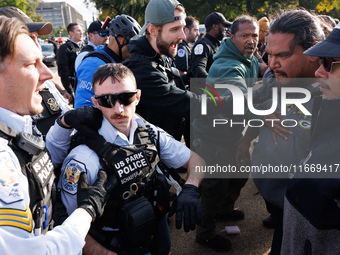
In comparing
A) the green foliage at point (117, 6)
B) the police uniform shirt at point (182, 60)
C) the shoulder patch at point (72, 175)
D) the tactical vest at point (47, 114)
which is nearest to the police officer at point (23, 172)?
the shoulder patch at point (72, 175)

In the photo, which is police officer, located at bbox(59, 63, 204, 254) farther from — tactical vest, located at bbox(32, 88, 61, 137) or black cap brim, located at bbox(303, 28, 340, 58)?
black cap brim, located at bbox(303, 28, 340, 58)

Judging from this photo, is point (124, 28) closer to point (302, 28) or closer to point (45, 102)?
point (45, 102)

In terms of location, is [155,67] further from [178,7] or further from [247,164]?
[247,164]

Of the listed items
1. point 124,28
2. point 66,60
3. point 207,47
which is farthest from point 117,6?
point 124,28

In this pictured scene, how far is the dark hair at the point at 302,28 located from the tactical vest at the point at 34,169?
1914 mm

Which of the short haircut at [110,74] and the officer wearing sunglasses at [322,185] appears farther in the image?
the short haircut at [110,74]

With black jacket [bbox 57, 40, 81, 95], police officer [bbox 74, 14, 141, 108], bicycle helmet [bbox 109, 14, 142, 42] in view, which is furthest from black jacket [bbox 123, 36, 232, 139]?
black jacket [bbox 57, 40, 81, 95]

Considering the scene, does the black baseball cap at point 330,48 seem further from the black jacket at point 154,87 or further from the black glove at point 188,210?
the black jacket at point 154,87

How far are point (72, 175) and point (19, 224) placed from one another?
629mm

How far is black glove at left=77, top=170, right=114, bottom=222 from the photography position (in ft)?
4.95

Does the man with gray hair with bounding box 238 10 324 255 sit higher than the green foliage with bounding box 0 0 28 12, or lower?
higher

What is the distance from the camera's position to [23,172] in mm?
1283

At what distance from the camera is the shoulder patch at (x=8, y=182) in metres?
1.11

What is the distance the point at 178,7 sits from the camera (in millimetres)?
2736
